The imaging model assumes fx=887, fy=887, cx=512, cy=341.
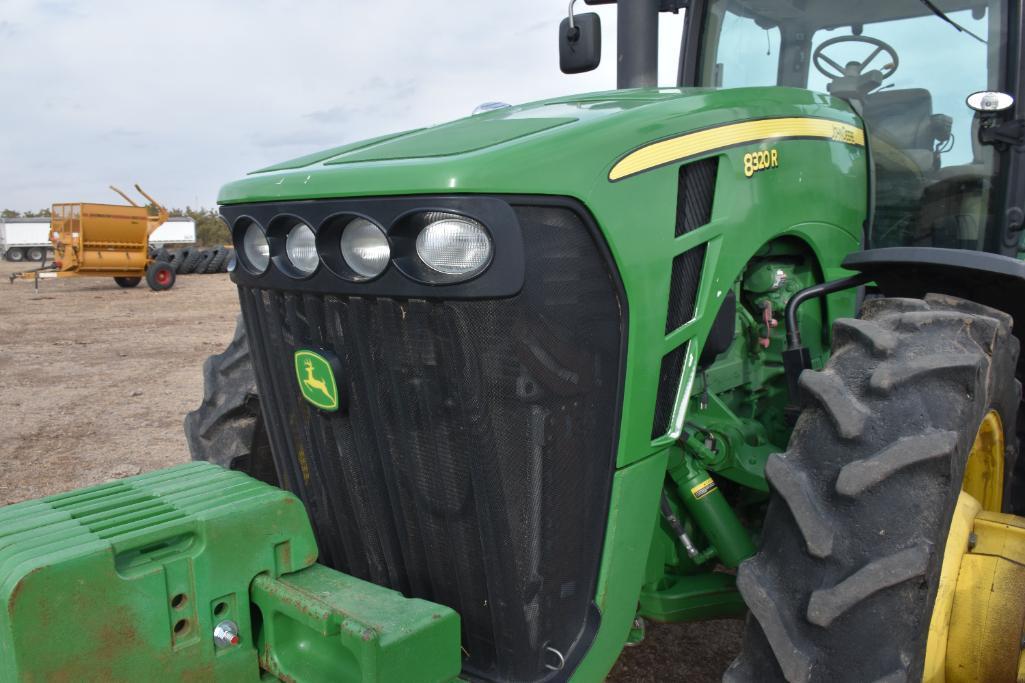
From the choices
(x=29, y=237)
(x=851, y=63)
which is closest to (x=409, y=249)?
(x=851, y=63)

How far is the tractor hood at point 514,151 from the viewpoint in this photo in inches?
60.9

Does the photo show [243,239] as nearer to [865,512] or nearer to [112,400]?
[865,512]

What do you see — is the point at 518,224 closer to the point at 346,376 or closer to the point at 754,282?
the point at 346,376

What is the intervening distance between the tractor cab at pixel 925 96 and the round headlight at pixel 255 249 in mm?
1328

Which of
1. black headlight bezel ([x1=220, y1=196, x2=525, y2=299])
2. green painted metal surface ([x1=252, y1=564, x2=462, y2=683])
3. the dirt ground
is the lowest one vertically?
the dirt ground

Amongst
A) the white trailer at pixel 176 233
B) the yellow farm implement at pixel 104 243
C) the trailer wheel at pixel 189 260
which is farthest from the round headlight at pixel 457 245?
the white trailer at pixel 176 233

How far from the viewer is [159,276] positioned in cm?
1633

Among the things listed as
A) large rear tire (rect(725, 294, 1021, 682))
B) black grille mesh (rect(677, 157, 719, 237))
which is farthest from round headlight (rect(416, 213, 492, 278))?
large rear tire (rect(725, 294, 1021, 682))

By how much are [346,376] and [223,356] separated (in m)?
1.49

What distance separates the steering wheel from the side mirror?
31.6 inches

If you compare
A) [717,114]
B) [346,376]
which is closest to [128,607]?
[346,376]

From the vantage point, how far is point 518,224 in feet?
5.06

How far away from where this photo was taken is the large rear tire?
1.57 metres

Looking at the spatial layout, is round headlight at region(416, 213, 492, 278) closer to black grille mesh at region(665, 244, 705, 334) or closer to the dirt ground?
black grille mesh at region(665, 244, 705, 334)
